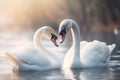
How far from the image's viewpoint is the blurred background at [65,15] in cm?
4638

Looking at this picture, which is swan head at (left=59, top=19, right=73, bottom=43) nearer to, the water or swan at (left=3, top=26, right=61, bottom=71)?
swan at (left=3, top=26, right=61, bottom=71)

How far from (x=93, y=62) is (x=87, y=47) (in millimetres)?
468

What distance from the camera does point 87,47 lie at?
20.0m

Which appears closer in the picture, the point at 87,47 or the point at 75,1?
the point at 87,47

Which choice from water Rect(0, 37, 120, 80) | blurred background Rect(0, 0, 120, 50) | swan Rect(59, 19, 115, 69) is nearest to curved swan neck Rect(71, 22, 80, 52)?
swan Rect(59, 19, 115, 69)

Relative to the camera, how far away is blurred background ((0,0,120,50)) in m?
46.4

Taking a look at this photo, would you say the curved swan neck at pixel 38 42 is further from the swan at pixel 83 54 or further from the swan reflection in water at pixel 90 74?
the swan reflection in water at pixel 90 74

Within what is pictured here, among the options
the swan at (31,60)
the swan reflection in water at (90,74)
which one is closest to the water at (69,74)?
the swan reflection in water at (90,74)

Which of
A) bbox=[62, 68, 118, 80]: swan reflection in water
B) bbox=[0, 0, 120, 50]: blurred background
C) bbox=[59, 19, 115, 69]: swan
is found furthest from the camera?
bbox=[0, 0, 120, 50]: blurred background

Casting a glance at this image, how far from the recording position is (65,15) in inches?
2007

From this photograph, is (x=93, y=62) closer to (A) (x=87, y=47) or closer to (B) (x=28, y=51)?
(A) (x=87, y=47)

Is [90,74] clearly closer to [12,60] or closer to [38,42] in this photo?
[12,60]

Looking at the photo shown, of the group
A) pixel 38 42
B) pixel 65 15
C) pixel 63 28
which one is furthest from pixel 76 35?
pixel 65 15

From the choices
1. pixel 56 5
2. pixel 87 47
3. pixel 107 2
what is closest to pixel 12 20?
pixel 56 5
